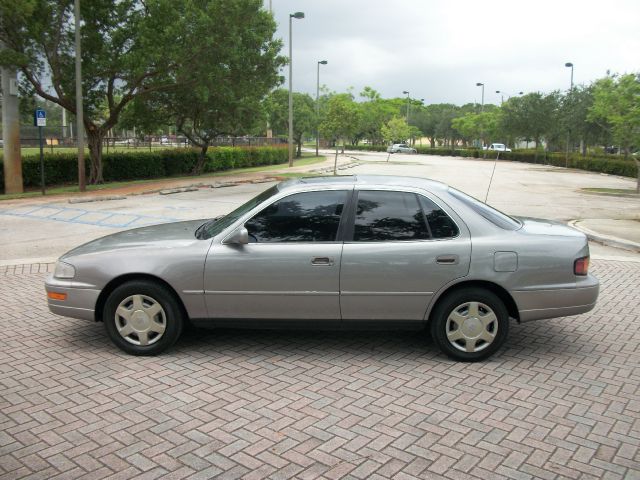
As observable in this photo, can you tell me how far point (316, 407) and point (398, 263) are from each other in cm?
140

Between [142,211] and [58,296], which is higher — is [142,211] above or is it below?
below

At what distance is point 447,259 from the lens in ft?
16.2

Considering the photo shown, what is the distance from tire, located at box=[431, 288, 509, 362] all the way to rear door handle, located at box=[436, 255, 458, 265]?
26 cm

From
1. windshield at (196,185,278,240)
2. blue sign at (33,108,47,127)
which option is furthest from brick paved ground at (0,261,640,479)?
blue sign at (33,108,47,127)

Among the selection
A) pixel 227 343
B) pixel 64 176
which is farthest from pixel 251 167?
pixel 227 343

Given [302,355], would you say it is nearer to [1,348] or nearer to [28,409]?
[28,409]

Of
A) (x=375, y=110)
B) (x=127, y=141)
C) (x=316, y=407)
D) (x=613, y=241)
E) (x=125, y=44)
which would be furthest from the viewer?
(x=375, y=110)

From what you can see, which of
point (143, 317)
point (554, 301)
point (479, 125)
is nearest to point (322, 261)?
point (143, 317)

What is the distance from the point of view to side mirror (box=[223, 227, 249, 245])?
4.91 metres

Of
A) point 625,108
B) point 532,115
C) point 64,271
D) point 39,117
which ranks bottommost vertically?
point 64,271

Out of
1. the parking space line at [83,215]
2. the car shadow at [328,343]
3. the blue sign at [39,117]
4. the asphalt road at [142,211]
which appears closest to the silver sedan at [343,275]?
the car shadow at [328,343]

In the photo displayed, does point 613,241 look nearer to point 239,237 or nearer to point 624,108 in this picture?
point 239,237

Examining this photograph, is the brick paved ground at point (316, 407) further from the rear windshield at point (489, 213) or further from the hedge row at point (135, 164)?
the hedge row at point (135, 164)

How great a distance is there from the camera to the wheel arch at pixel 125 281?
5.07m
